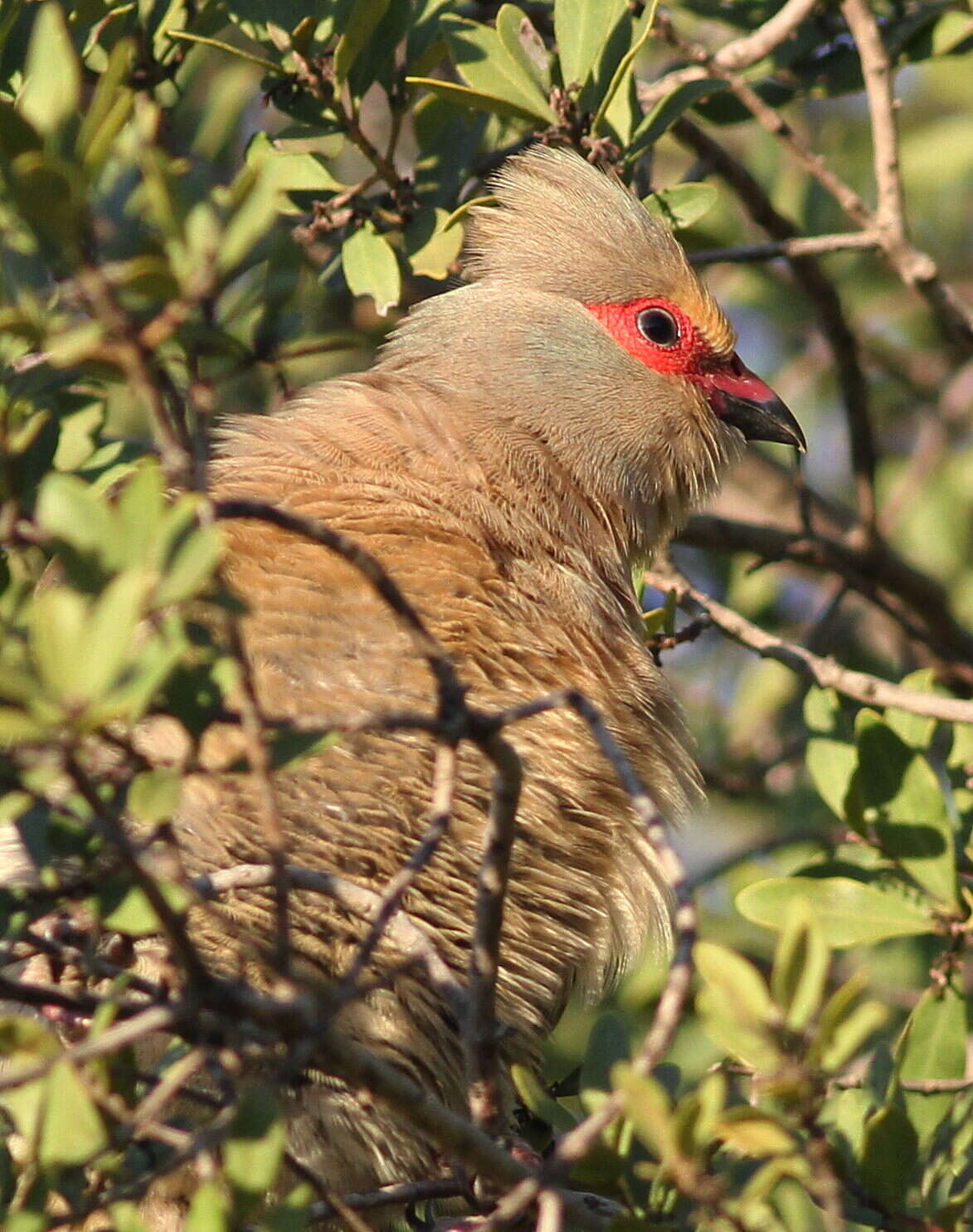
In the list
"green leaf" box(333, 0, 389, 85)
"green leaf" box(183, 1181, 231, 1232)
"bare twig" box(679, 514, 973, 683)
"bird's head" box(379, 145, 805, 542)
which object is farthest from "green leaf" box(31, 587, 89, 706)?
"bare twig" box(679, 514, 973, 683)

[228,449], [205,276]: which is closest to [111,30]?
[228,449]

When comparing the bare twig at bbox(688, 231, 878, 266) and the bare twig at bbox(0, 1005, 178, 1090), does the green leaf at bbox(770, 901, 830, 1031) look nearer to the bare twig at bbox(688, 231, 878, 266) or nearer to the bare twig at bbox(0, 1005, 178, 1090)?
the bare twig at bbox(0, 1005, 178, 1090)

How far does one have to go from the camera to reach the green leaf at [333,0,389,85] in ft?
10.5

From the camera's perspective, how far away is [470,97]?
3396mm

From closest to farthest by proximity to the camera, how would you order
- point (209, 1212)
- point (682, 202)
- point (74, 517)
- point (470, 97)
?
point (74, 517) < point (209, 1212) < point (470, 97) < point (682, 202)

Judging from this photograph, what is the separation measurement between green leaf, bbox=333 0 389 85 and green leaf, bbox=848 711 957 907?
1.74m

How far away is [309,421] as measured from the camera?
142 inches

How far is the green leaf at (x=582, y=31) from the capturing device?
3.48 meters

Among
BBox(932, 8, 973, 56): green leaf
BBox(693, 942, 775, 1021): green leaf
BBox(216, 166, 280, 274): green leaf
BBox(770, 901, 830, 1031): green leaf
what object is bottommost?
BBox(693, 942, 775, 1021): green leaf

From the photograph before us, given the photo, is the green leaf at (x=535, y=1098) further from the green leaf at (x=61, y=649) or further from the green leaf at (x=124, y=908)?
the green leaf at (x=61, y=649)

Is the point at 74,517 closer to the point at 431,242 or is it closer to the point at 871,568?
the point at 431,242

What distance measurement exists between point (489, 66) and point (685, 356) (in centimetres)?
101

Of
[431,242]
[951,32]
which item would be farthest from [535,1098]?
[951,32]

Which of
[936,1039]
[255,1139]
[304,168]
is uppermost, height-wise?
[304,168]
